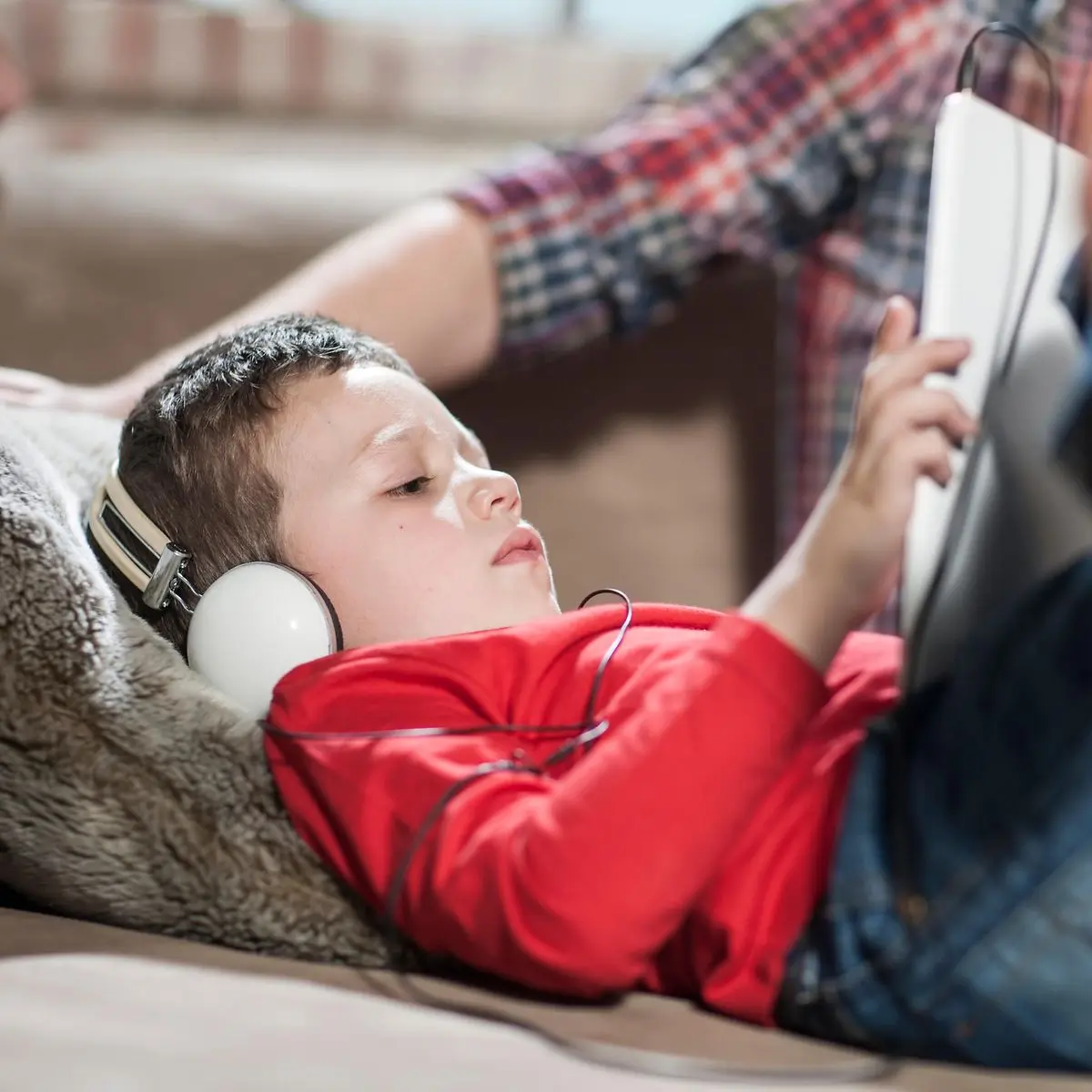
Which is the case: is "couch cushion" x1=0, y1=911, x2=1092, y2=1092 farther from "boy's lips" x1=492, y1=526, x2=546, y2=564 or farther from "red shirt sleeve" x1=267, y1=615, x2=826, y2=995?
"boy's lips" x1=492, y1=526, x2=546, y2=564

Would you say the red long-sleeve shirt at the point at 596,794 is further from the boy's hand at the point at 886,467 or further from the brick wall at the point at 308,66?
the brick wall at the point at 308,66

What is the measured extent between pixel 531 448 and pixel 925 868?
84cm

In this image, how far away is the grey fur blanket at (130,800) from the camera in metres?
0.70

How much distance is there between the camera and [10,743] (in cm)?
71

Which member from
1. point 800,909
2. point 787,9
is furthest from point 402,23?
point 800,909

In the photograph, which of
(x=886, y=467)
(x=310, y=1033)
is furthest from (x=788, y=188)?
(x=310, y=1033)

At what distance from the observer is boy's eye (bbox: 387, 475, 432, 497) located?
2.53 ft

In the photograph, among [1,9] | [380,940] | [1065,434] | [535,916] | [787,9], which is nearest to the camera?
[1065,434]

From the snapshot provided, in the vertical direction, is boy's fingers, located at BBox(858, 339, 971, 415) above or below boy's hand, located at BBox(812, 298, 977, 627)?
above

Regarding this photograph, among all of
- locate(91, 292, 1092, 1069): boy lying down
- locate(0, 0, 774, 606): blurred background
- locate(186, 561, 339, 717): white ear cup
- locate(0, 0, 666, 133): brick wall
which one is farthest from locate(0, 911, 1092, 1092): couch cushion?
locate(0, 0, 666, 133): brick wall

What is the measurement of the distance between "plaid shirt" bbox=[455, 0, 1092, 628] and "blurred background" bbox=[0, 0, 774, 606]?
0.24ft

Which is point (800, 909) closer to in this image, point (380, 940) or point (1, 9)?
point (380, 940)

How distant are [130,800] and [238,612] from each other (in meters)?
0.11

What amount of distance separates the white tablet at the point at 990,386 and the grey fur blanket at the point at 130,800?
1.09 feet
